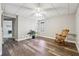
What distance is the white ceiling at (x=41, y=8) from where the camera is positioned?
6.71 ft

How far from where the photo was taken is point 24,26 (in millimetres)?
2166

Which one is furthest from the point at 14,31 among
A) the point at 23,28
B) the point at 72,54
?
the point at 72,54

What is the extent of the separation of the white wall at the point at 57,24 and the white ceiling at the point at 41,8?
3.6 inches

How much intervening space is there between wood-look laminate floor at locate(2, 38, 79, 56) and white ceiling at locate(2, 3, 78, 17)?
1.76 feet

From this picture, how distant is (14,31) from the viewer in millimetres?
2146

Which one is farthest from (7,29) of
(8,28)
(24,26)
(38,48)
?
(38,48)

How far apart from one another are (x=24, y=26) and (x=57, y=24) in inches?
25.0

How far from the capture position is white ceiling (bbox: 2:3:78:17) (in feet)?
6.71

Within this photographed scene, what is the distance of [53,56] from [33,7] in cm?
98

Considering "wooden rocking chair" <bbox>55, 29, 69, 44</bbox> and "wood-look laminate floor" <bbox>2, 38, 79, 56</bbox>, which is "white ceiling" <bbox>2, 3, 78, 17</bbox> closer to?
"wooden rocking chair" <bbox>55, 29, 69, 44</bbox>

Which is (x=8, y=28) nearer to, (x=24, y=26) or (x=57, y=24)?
(x=24, y=26)

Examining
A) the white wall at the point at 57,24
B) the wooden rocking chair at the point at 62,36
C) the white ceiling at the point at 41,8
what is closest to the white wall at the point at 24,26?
the white ceiling at the point at 41,8

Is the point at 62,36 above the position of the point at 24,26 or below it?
below

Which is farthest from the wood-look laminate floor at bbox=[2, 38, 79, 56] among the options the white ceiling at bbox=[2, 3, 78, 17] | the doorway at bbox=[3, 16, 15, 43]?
the white ceiling at bbox=[2, 3, 78, 17]
